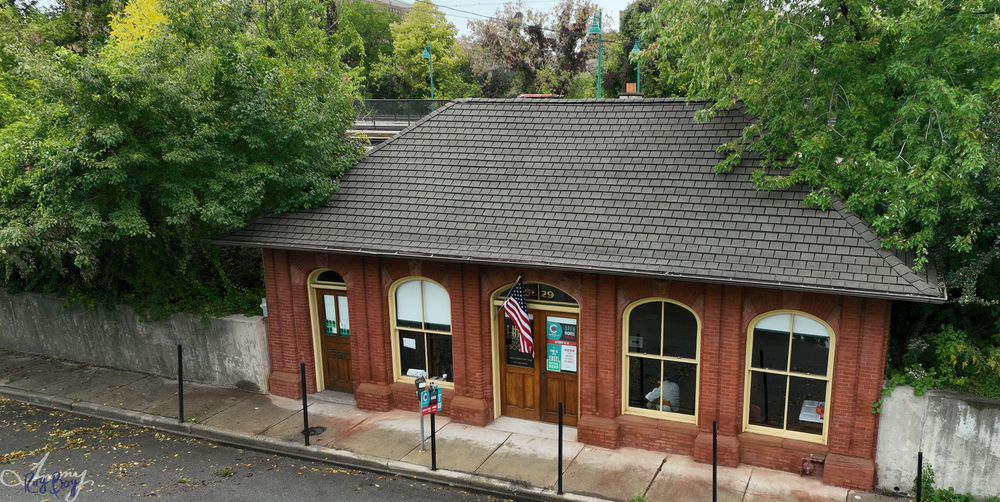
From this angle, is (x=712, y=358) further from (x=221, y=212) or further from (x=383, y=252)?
(x=221, y=212)

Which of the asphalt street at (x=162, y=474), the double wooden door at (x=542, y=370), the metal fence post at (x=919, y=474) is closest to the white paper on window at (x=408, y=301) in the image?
the double wooden door at (x=542, y=370)

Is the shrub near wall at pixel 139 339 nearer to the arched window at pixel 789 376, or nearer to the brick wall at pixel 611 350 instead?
the brick wall at pixel 611 350

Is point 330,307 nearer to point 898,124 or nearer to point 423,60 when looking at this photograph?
point 898,124

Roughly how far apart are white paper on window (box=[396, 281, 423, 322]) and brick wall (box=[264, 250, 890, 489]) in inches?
9.7

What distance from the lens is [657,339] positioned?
10.7 metres

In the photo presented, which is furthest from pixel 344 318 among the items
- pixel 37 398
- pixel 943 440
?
pixel 943 440

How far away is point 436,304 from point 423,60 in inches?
1669

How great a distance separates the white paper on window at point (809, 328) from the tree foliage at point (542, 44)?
3490cm

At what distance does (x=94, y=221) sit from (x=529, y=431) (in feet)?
26.2

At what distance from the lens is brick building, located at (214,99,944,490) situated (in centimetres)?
940

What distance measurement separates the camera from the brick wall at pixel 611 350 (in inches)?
369

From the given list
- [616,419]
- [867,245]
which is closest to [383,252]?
[616,419]

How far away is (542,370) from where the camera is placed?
11766 mm

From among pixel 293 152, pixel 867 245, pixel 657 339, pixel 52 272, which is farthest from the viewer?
pixel 52 272
